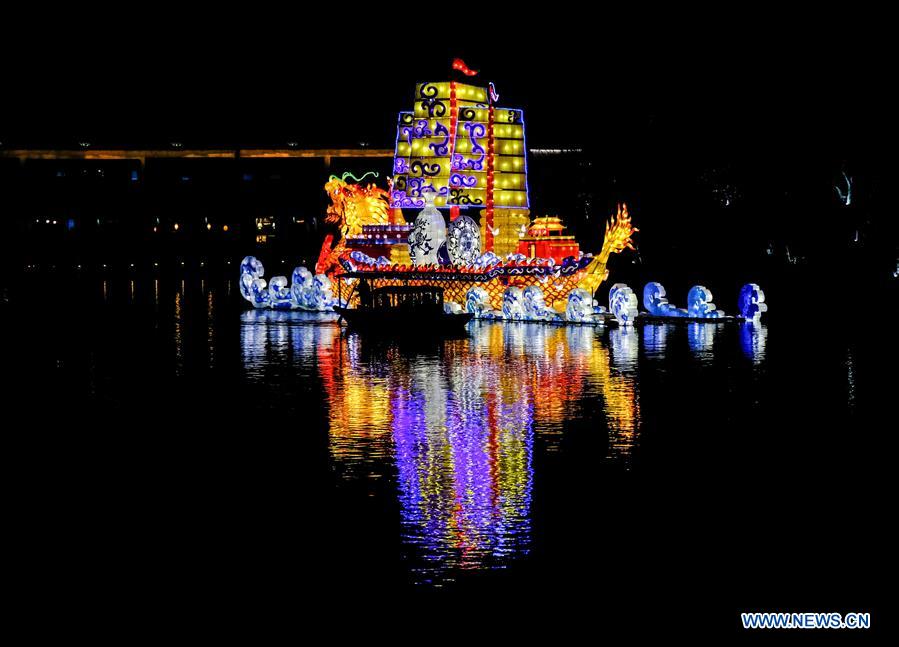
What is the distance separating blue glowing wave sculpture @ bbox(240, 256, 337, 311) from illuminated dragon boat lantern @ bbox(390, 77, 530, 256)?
12.8 ft

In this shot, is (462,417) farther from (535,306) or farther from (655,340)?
(535,306)

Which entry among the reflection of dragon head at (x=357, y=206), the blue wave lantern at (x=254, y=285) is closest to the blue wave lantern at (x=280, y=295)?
the blue wave lantern at (x=254, y=285)

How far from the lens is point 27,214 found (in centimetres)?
7394

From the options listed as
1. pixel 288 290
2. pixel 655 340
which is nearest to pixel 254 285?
pixel 288 290

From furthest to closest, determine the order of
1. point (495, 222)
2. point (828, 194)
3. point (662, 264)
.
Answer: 1. point (662, 264)
2. point (828, 194)
3. point (495, 222)

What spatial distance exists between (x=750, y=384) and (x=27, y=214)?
6078cm

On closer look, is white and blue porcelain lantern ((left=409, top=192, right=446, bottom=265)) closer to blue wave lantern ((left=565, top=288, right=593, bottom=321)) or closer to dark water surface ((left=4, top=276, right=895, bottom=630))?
blue wave lantern ((left=565, top=288, right=593, bottom=321))

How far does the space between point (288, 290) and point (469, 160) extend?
7795mm

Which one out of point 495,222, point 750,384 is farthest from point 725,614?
point 495,222

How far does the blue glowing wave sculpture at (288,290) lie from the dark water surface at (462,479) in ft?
45.7

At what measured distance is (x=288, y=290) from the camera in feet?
130

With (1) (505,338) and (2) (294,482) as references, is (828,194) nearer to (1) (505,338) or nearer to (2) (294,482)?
(1) (505,338)

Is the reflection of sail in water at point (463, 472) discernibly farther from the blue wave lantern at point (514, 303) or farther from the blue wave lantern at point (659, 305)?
the blue wave lantern at point (659, 305)

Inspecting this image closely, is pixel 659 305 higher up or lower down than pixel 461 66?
lower down
